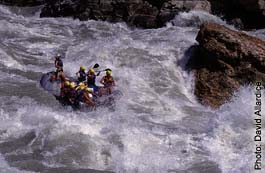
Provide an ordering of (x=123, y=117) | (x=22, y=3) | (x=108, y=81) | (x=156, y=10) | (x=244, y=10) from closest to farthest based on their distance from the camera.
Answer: (x=123, y=117), (x=108, y=81), (x=156, y=10), (x=244, y=10), (x=22, y=3)

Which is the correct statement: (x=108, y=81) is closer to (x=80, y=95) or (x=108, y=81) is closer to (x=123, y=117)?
(x=80, y=95)

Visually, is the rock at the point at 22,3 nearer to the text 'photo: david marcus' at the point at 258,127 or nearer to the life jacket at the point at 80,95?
the life jacket at the point at 80,95

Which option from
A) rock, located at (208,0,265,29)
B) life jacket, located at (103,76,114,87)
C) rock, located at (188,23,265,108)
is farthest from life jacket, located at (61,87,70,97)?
rock, located at (208,0,265,29)

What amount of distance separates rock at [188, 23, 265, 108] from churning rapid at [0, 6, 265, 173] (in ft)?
0.81

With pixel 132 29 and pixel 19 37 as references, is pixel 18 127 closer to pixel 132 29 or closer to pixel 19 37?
pixel 19 37

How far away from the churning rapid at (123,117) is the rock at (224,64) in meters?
0.25

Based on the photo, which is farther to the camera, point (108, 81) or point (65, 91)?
point (108, 81)

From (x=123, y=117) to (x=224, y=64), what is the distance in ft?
9.79

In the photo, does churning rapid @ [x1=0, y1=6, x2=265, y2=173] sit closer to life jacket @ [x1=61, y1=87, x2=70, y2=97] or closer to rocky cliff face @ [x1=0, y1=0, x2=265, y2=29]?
life jacket @ [x1=61, y1=87, x2=70, y2=97]

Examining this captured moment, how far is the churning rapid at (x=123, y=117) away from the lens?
7.18 m

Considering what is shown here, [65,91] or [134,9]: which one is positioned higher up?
[134,9]

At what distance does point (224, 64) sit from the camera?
10555 millimetres

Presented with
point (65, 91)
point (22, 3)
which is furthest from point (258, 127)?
point (22, 3)

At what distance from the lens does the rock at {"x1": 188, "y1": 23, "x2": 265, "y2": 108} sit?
404 inches
